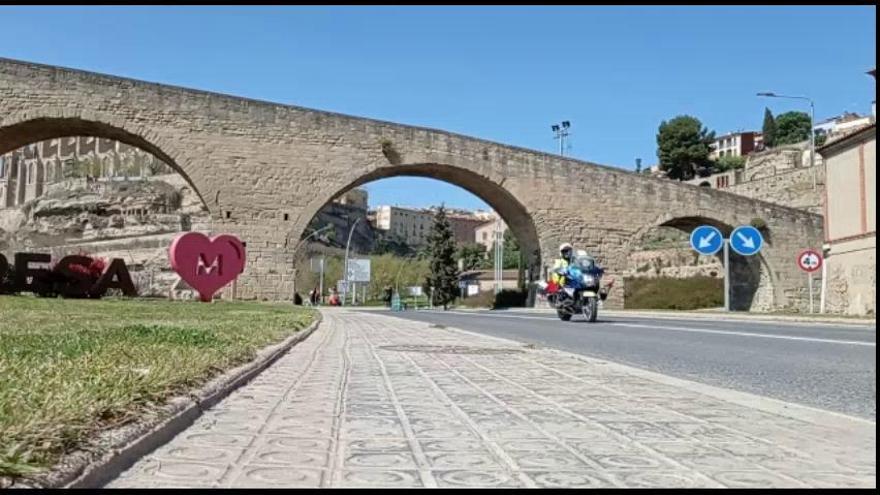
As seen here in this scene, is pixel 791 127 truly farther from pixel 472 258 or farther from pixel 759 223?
pixel 759 223

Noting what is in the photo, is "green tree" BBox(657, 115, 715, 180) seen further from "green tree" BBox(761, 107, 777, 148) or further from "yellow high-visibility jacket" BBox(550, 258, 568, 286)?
"yellow high-visibility jacket" BBox(550, 258, 568, 286)

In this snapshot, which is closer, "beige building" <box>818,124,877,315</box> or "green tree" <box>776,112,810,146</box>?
"beige building" <box>818,124,877,315</box>

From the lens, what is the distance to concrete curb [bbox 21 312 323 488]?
2398 mm

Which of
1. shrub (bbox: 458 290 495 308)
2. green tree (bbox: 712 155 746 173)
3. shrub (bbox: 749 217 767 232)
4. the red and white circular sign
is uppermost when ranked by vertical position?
green tree (bbox: 712 155 746 173)

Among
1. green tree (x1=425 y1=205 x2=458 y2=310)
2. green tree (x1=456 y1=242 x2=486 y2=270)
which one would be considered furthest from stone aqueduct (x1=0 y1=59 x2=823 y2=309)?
green tree (x1=456 y1=242 x2=486 y2=270)

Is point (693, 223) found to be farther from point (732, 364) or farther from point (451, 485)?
point (451, 485)

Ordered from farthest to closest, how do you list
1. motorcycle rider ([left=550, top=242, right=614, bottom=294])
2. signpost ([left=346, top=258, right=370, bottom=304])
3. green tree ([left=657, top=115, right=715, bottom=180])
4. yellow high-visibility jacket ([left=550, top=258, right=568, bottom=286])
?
green tree ([left=657, top=115, right=715, bottom=180]) < signpost ([left=346, top=258, right=370, bottom=304]) < yellow high-visibility jacket ([left=550, top=258, right=568, bottom=286]) < motorcycle rider ([left=550, top=242, right=614, bottom=294])

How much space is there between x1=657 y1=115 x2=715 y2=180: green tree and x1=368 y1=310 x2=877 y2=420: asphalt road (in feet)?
302

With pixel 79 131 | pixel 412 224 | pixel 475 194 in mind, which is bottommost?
pixel 475 194

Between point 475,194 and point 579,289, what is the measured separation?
22232 mm

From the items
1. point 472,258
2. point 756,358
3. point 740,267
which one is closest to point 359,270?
point 740,267

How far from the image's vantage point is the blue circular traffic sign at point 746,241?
21406mm

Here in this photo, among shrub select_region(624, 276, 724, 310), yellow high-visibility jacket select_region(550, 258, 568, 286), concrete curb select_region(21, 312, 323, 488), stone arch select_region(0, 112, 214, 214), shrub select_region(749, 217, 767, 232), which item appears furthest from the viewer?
shrub select_region(624, 276, 724, 310)

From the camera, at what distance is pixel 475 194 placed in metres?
38.9
